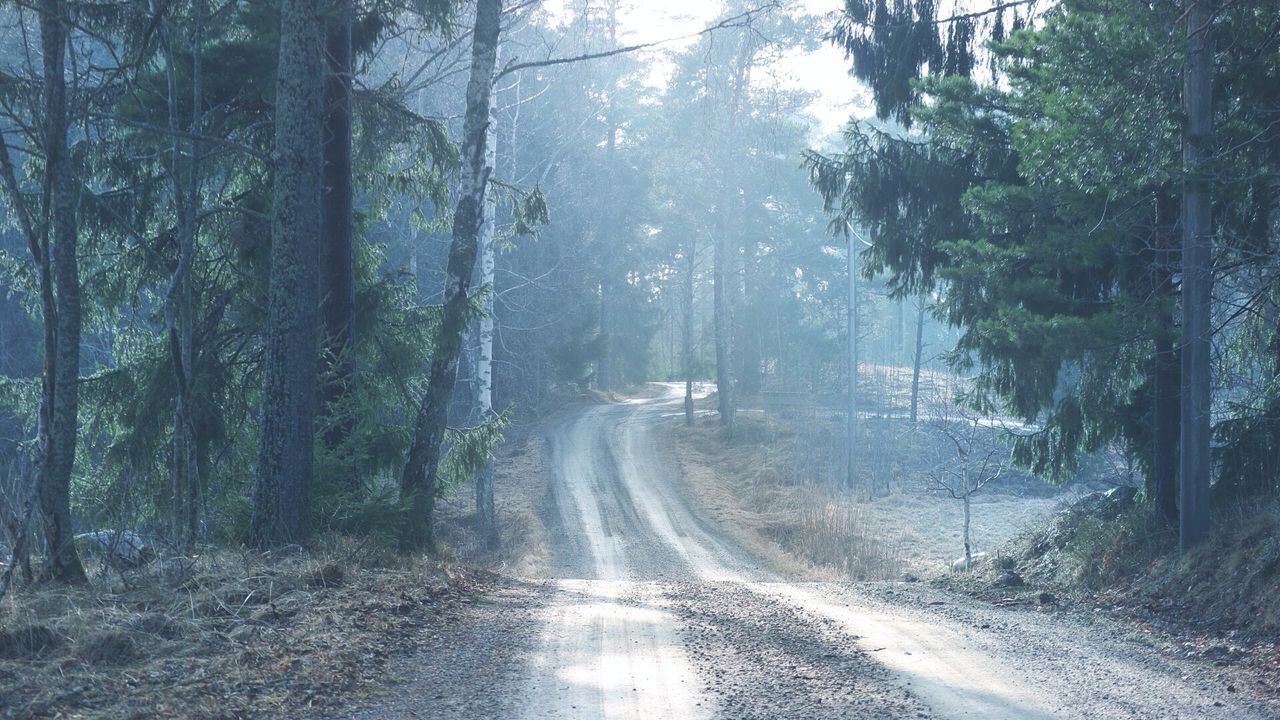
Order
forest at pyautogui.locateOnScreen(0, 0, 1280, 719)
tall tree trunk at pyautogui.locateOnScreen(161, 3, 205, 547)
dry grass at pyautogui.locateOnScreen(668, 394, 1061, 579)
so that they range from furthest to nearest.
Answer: dry grass at pyautogui.locateOnScreen(668, 394, 1061, 579) → tall tree trunk at pyautogui.locateOnScreen(161, 3, 205, 547) → forest at pyautogui.locateOnScreen(0, 0, 1280, 719)

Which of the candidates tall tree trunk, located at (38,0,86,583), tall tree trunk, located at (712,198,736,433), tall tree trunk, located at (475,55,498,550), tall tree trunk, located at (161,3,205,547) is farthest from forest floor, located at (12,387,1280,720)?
tall tree trunk, located at (712,198,736,433)

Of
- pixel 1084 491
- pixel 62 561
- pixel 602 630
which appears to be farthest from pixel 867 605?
pixel 1084 491

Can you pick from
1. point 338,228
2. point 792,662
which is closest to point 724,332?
point 338,228

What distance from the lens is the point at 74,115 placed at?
25.4 ft

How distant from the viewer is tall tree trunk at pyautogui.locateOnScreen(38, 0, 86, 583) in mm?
7309

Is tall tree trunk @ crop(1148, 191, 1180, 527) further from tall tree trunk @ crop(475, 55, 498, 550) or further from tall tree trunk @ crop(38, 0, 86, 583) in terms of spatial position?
tall tree trunk @ crop(475, 55, 498, 550)

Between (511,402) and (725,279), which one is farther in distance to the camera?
(725,279)

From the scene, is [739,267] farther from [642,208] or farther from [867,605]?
[867,605]

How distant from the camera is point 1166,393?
10.6 meters

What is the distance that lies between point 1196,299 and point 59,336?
33.6ft

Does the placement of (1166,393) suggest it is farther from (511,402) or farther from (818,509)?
(818,509)

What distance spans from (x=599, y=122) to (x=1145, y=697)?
37298 mm

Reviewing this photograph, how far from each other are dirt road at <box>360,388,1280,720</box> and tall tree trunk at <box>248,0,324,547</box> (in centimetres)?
225

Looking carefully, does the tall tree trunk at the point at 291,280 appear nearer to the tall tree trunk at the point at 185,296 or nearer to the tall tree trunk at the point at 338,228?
the tall tree trunk at the point at 185,296
